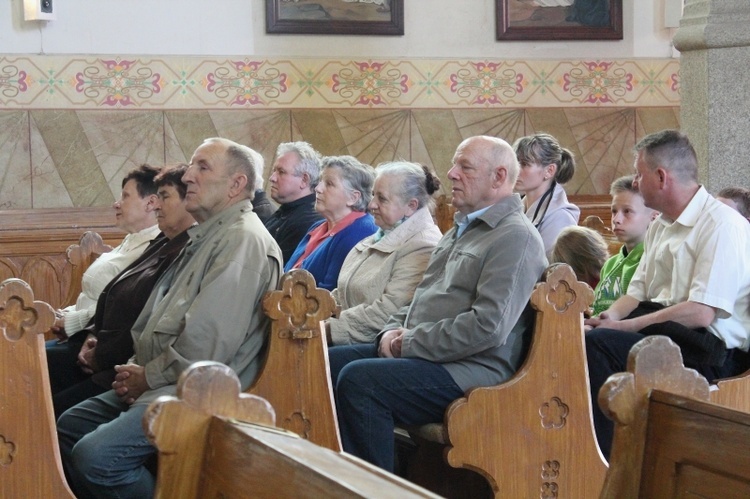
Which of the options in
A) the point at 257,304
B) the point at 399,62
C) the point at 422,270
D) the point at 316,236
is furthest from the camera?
the point at 399,62

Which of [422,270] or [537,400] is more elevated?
[422,270]

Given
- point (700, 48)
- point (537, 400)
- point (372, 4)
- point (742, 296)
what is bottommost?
point (537, 400)

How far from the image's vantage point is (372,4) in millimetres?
7957

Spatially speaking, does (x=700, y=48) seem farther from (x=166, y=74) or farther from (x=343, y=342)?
(x=166, y=74)

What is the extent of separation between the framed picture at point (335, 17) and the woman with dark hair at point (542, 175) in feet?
10.1

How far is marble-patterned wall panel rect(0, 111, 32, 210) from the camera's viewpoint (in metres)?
7.34

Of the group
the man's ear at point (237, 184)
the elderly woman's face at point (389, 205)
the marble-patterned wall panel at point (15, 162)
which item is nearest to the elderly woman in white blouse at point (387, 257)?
the elderly woman's face at point (389, 205)

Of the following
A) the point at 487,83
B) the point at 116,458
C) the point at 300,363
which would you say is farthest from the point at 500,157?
the point at 487,83

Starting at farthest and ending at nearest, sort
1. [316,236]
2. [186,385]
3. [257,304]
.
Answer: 1. [316,236]
2. [257,304]
3. [186,385]

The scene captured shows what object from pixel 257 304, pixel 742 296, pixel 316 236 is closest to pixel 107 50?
pixel 316 236

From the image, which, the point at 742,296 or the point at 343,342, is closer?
the point at 742,296

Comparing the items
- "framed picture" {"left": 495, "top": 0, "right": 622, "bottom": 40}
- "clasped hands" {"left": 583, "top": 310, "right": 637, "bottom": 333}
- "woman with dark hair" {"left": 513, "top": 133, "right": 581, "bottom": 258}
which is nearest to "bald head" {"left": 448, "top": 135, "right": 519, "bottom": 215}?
"clasped hands" {"left": 583, "top": 310, "right": 637, "bottom": 333}

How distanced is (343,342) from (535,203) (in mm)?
1291

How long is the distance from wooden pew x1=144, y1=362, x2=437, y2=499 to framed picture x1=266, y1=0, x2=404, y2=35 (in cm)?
632
